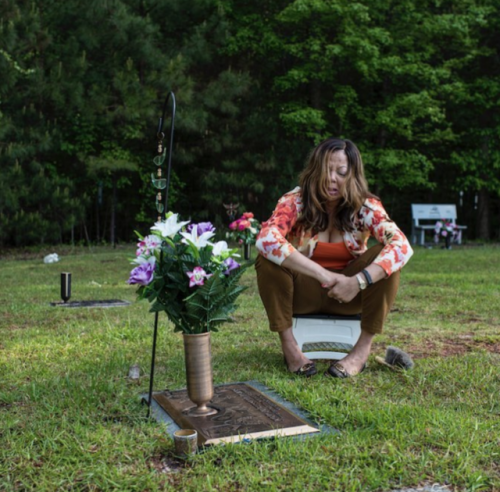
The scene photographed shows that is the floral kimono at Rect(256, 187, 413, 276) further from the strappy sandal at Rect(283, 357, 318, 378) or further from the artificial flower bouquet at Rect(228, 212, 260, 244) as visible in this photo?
the artificial flower bouquet at Rect(228, 212, 260, 244)

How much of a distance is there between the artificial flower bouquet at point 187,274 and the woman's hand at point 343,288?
2.10ft

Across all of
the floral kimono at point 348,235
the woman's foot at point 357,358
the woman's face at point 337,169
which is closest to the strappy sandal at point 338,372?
the woman's foot at point 357,358

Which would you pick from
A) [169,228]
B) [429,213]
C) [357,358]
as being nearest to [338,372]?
[357,358]

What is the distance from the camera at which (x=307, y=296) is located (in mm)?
2980

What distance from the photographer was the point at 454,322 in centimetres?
428

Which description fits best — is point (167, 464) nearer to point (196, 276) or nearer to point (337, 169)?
point (196, 276)

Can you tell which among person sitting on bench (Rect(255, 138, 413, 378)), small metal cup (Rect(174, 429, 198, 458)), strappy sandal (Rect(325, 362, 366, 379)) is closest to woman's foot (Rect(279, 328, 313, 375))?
person sitting on bench (Rect(255, 138, 413, 378))

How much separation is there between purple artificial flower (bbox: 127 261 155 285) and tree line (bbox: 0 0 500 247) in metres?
9.82

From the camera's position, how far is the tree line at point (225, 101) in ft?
39.8

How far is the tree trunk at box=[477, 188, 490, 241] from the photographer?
50.6ft

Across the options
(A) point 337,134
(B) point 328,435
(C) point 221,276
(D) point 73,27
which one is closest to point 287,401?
(B) point 328,435

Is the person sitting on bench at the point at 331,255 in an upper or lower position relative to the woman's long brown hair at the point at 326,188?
lower

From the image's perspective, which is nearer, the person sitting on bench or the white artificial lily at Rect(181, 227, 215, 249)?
the white artificial lily at Rect(181, 227, 215, 249)

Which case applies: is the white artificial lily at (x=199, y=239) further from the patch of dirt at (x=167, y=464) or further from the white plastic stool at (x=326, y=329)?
the white plastic stool at (x=326, y=329)
